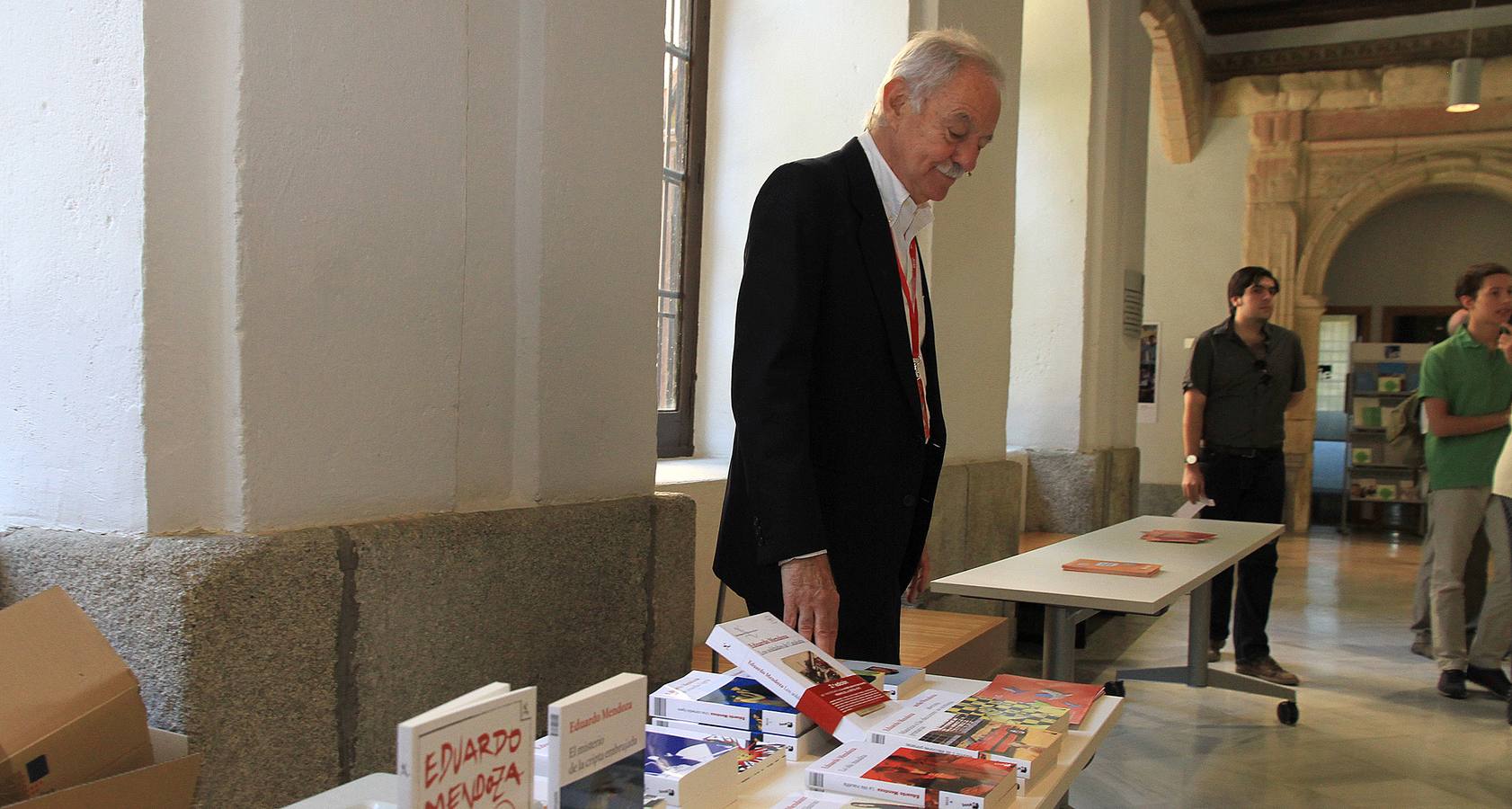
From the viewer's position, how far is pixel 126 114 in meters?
1.66

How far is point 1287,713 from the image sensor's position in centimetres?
452

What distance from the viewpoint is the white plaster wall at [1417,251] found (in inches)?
515

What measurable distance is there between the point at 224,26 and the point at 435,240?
485 mm

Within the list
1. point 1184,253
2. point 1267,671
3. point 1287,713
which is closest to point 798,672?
point 1287,713

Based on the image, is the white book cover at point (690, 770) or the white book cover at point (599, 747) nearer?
the white book cover at point (599, 747)

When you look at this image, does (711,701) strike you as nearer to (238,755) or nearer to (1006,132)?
(238,755)

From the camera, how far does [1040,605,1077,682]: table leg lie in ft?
10.5

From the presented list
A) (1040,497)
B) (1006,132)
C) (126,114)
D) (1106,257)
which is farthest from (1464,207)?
(126,114)

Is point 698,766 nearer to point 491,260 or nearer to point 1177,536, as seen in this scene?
point 491,260

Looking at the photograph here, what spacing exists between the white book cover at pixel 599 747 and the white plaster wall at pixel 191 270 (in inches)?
34.9

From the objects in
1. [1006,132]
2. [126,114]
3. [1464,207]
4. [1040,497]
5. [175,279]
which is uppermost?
[1464,207]

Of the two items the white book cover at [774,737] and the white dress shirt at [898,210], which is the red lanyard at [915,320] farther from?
the white book cover at [774,737]

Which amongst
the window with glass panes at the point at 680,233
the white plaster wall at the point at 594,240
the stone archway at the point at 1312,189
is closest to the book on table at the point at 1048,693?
the white plaster wall at the point at 594,240

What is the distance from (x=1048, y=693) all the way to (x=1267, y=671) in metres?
3.86
